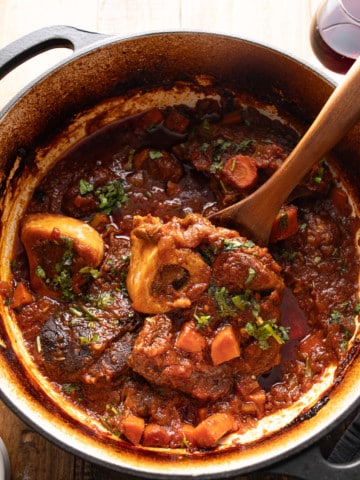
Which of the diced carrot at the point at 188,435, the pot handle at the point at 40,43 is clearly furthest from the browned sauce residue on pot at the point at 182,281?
the pot handle at the point at 40,43

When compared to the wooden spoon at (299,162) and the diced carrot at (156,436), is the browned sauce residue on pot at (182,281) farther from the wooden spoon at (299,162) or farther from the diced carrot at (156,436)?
the wooden spoon at (299,162)

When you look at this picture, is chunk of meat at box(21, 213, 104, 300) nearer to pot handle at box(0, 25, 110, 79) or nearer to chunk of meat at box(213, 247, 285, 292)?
chunk of meat at box(213, 247, 285, 292)

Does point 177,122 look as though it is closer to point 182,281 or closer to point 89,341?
point 182,281

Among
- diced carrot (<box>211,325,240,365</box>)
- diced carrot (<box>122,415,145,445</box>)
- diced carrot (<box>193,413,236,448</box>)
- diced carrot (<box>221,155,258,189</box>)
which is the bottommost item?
diced carrot (<box>122,415,145,445</box>)

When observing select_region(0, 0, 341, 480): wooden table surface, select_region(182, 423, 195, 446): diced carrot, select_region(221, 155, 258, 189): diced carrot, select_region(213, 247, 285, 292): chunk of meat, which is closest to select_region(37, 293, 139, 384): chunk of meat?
select_region(182, 423, 195, 446): diced carrot

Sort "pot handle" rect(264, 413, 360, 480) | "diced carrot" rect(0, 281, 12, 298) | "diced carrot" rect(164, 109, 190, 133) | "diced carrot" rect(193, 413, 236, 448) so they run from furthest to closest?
"diced carrot" rect(164, 109, 190, 133), "diced carrot" rect(0, 281, 12, 298), "diced carrot" rect(193, 413, 236, 448), "pot handle" rect(264, 413, 360, 480)

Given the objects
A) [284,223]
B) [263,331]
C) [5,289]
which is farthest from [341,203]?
[5,289]

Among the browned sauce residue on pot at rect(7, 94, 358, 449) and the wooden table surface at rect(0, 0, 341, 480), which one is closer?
the browned sauce residue on pot at rect(7, 94, 358, 449)
